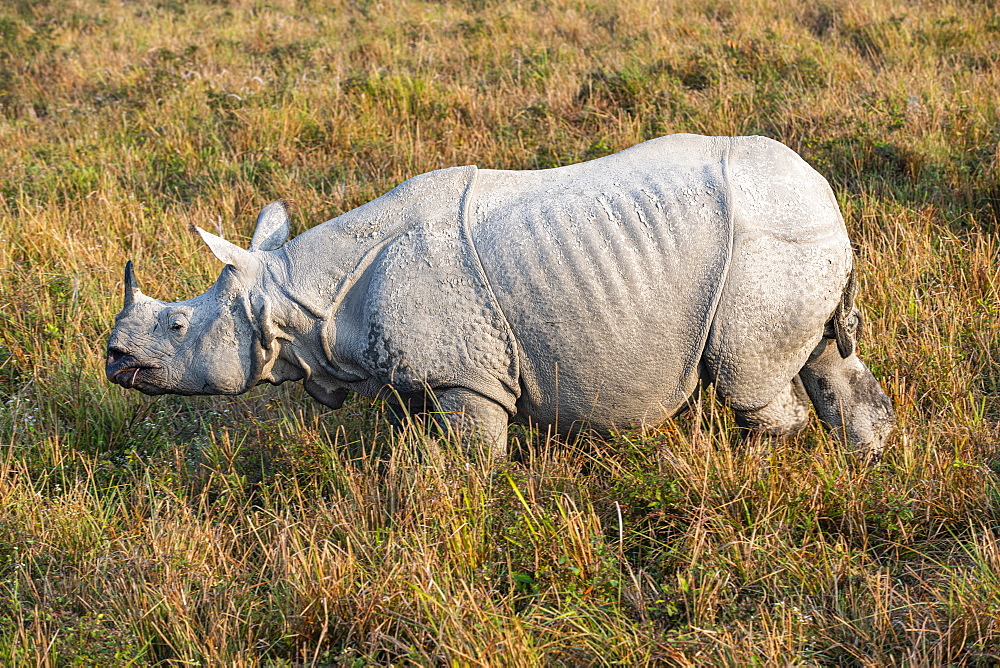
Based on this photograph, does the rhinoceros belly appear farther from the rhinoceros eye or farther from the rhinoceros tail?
the rhinoceros eye

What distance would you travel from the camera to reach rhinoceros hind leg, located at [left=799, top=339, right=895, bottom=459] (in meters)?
4.00

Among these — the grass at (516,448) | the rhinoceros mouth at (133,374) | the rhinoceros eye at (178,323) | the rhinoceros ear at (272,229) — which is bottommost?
the grass at (516,448)

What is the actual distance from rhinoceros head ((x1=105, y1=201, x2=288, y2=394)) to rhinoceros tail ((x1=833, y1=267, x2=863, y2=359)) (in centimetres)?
227

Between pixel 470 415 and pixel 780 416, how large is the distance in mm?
1259

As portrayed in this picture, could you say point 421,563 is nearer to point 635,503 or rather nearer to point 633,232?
point 635,503

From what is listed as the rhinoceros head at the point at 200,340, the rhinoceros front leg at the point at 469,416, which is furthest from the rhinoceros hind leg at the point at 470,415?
the rhinoceros head at the point at 200,340

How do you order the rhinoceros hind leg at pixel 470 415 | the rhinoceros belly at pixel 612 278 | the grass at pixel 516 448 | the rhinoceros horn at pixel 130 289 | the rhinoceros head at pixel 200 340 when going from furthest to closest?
1. the rhinoceros horn at pixel 130 289
2. the rhinoceros head at pixel 200 340
3. the rhinoceros hind leg at pixel 470 415
4. the rhinoceros belly at pixel 612 278
5. the grass at pixel 516 448

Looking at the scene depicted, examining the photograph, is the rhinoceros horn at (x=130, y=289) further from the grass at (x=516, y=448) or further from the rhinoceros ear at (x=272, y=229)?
the grass at (x=516, y=448)

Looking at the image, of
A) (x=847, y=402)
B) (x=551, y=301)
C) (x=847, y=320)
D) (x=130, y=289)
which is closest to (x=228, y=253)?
(x=130, y=289)

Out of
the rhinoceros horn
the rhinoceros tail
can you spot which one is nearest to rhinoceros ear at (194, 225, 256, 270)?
the rhinoceros horn

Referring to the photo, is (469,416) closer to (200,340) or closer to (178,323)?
(200,340)

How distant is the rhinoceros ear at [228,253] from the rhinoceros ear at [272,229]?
0.20 m

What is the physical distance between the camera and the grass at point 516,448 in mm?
3244

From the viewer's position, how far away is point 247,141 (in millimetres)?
8000
